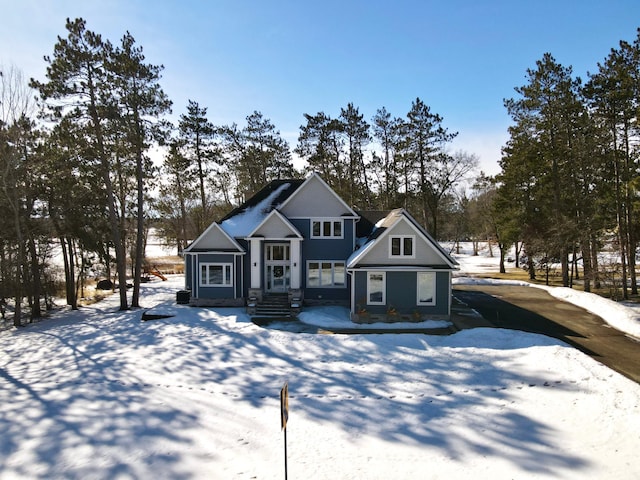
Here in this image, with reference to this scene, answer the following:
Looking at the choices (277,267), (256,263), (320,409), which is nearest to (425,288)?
(277,267)

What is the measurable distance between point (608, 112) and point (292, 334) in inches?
942

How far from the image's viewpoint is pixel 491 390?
10242 mm

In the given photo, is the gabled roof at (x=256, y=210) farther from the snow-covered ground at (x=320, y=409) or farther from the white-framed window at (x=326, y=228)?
the snow-covered ground at (x=320, y=409)

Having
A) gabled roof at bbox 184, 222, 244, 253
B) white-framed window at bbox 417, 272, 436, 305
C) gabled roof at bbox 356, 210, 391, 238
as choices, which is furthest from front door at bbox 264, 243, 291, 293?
white-framed window at bbox 417, 272, 436, 305

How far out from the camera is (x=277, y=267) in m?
21.4

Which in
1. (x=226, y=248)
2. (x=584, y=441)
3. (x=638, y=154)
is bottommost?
(x=584, y=441)

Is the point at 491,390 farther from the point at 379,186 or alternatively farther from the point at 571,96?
the point at 379,186

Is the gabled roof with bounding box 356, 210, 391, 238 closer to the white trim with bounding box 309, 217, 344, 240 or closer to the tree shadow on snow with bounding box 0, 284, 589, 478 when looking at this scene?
the white trim with bounding box 309, 217, 344, 240

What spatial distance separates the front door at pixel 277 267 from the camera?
2127cm

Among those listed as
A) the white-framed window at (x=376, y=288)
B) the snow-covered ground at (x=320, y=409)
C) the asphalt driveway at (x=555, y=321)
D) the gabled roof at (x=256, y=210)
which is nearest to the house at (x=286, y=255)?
the gabled roof at (x=256, y=210)

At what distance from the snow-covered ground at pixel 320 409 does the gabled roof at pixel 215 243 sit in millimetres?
6505

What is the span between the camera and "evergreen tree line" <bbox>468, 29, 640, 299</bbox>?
890 inches

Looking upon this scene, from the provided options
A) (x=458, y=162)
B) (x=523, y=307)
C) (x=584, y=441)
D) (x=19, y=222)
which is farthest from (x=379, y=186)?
(x=584, y=441)

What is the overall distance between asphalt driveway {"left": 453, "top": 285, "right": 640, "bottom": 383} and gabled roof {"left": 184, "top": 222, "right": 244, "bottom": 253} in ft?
44.9
